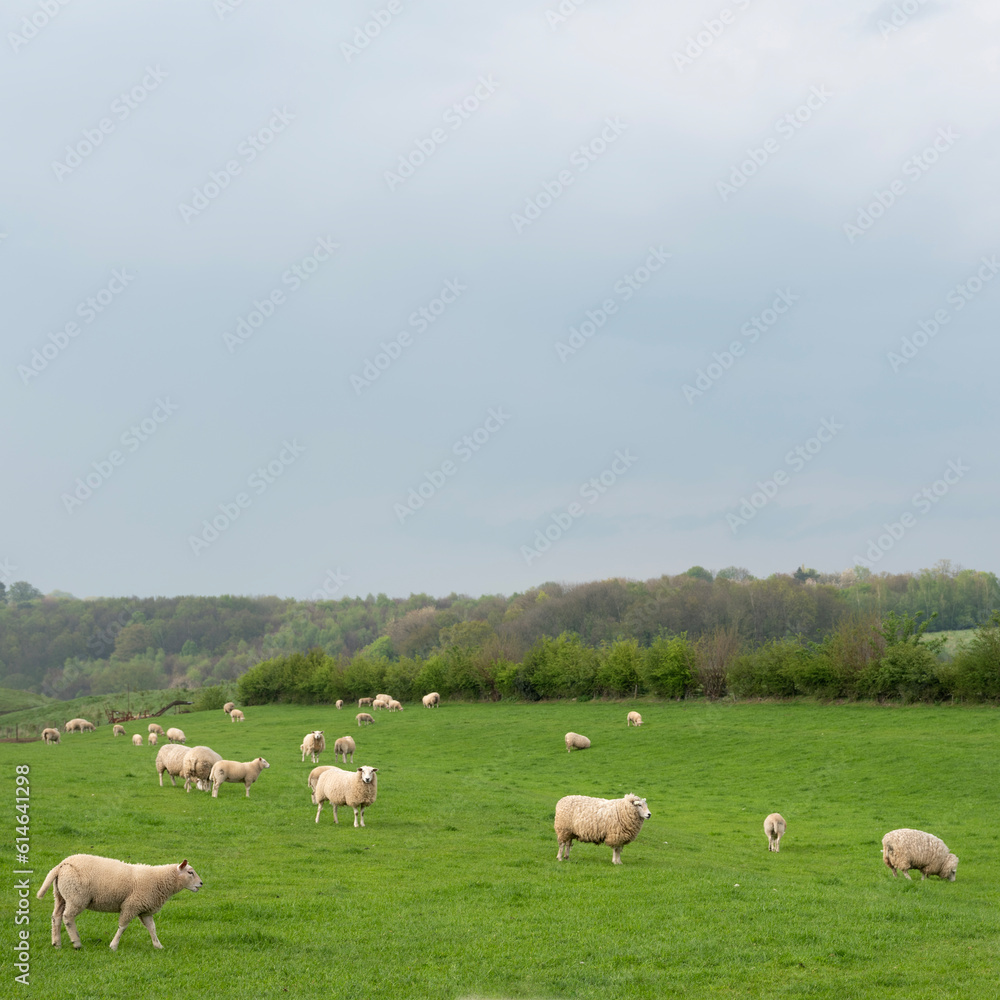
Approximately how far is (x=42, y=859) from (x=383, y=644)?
117479 mm

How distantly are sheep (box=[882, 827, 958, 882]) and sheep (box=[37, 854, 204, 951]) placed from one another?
14.3 m

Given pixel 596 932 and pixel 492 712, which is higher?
pixel 596 932

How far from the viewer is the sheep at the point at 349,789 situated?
67.6 feet

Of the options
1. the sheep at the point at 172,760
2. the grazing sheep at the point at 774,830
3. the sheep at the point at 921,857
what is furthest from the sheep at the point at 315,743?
the sheep at the point at 921,857

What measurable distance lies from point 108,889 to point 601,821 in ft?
31.8

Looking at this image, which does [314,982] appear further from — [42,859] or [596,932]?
[42,859]

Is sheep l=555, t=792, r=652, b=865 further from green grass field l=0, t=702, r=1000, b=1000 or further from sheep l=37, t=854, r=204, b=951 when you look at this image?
sheep l=37, t=854, r=204, b=951

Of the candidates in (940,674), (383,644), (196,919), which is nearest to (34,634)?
(383,644)

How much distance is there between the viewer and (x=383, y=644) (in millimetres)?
130750

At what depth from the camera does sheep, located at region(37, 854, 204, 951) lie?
10.0m

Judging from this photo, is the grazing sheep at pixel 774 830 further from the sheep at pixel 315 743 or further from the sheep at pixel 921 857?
the sheep at pixel 315 743

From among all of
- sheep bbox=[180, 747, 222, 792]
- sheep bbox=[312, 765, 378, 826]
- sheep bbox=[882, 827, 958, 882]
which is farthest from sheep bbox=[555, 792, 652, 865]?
sheep bbox=[180, 747, 222, 792]

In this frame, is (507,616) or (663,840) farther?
(507,616)

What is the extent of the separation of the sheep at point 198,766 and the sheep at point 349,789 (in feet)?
17.0
